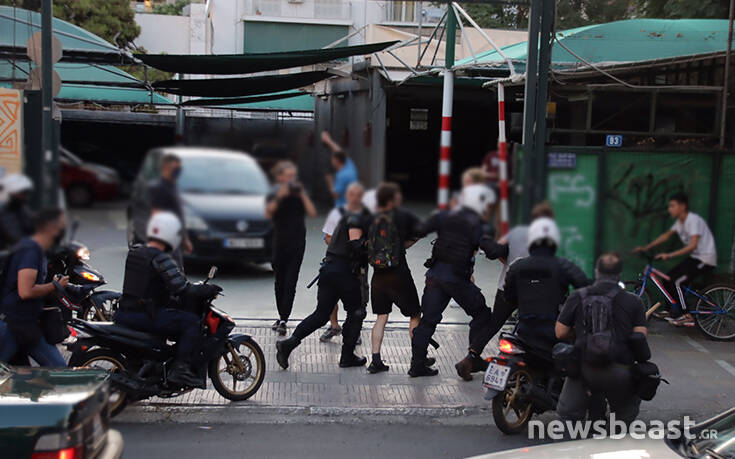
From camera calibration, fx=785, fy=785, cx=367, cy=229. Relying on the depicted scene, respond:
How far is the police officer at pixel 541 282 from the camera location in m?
3.31

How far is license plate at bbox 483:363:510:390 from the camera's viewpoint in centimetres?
591

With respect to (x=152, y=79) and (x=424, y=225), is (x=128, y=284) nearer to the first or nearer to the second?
(x=152, y=79)

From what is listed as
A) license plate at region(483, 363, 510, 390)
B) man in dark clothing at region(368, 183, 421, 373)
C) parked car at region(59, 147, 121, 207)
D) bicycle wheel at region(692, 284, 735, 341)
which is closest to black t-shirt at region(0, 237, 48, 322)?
man in dark clothing at region(368, 183, 421, 373)

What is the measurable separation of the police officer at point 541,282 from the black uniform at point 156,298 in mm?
1493

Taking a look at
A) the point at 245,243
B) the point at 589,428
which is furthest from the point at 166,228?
the point at 589,428

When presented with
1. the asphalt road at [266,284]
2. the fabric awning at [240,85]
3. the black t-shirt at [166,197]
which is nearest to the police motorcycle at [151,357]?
the asphalt road at [266,284]

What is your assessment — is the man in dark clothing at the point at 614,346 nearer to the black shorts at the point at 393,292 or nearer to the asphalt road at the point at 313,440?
the asphalt road at the point at 313,440

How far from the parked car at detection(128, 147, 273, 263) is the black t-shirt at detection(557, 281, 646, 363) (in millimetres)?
3265

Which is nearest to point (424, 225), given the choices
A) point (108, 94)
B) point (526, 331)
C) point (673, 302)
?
point (108, 94)

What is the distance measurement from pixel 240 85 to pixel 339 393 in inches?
174

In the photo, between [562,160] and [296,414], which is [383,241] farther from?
[296,414]

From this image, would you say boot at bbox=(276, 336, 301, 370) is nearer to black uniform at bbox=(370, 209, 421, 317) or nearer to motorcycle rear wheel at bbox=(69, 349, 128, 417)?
black uniform at bbox=(370, 209, 421, 317)

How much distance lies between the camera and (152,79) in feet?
11.5

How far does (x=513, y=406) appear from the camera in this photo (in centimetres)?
616
